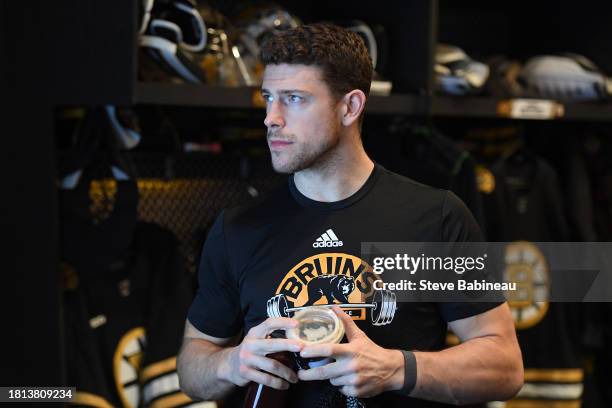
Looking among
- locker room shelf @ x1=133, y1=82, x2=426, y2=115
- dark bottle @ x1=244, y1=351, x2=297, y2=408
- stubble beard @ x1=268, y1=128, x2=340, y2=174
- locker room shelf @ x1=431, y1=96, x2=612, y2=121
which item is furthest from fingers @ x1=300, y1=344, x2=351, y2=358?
locker room shelf @ x1=431, y1=96, x2=612, y2=121

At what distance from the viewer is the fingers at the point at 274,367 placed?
146 cm

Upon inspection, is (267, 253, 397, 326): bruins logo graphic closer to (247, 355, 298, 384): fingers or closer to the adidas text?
A: the adidas text

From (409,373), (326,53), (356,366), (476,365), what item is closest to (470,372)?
(476,365)

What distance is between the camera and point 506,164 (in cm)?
305

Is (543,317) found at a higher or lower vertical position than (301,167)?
lower

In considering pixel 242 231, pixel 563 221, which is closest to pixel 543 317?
pixel 563 221

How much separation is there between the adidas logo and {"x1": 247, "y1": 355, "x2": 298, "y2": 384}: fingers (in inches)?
10.1

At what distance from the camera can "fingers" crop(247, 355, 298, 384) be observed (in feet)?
4.79

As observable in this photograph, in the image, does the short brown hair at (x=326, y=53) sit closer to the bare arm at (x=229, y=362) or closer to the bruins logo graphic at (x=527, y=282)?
the bare arm at (x=229, y=362)

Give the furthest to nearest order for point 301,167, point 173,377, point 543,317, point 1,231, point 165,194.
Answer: point 543,317 < point 165,194 < point 173,377 < point 1,231 < point 301,167

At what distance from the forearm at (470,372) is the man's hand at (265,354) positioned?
23cm

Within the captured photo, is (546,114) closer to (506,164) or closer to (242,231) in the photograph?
(506,164)

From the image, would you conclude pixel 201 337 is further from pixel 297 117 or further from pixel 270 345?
pixel 297 117

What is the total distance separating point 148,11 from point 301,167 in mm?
840
